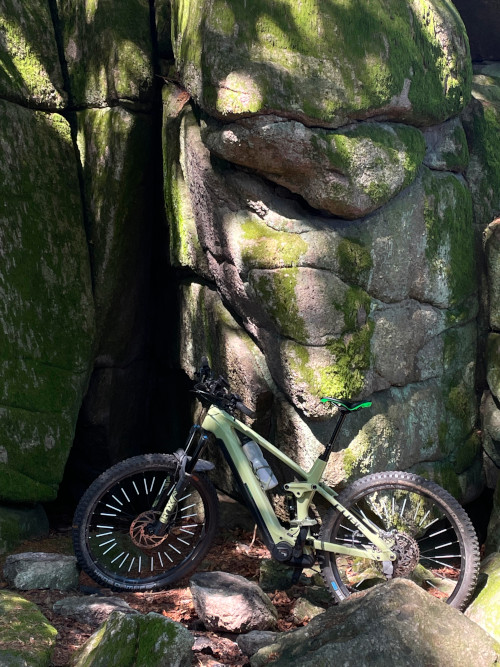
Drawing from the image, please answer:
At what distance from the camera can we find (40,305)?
19.1ft

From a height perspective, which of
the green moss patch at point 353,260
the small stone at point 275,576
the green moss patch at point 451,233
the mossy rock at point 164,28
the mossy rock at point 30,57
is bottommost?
the small stone at point 275,576

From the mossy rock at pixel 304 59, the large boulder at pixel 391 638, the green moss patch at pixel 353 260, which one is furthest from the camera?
the green moss patch at pixel 353 260

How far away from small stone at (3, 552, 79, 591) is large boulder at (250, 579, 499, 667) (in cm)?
153

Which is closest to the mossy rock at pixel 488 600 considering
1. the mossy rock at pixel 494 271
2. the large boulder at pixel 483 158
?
the mossy rock at pixel 494 271

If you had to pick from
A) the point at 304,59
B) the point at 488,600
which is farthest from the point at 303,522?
the point at 304,59

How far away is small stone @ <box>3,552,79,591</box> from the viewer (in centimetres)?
464

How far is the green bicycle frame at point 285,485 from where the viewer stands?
188 inches

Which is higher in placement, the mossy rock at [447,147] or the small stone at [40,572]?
the mossy rock at [447,147]

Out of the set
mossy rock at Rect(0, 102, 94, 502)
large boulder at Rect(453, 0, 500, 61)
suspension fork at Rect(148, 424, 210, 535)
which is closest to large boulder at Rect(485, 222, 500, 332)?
large boulder at Rect(453, 0, 500, 61)

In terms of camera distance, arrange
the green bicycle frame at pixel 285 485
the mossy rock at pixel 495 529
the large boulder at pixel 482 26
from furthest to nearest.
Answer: the large boulder at pixel 482 26, the mossy rock at pixel 495 529, the green bicycle frame at pixel 285 485

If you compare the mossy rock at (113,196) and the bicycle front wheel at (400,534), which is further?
the mossy rock at (113,196)

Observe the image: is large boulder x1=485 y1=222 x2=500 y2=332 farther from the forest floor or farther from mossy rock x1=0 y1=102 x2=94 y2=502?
mossy rock x1=0 y1=102 x2=94 y2=502

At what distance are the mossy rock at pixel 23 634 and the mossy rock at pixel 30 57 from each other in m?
3.55

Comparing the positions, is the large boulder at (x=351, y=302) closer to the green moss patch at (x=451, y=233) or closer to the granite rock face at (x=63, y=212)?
the green moss patch at (x=451, y=233)
